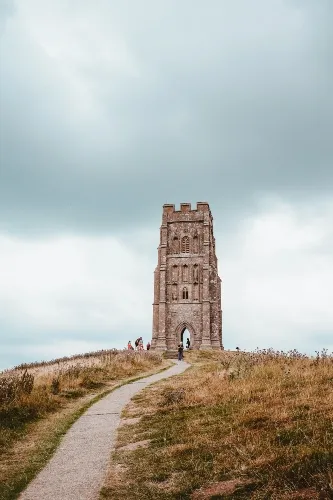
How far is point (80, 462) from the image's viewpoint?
23.3 ft

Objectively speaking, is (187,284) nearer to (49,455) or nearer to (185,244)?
(185,244)

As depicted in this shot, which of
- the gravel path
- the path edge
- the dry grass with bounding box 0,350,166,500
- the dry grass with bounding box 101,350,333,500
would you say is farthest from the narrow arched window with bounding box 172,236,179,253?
the gravel path

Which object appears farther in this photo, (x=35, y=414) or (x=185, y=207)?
(x=185, y=207)

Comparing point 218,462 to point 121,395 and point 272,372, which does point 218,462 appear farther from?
point 121,395

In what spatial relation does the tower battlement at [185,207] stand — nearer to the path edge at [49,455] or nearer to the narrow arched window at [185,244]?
the narrow arched window at [185,244]

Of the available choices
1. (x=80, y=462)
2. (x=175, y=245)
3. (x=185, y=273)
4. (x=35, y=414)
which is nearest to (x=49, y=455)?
(x=80, y=462)

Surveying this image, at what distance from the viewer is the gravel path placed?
19.1 feet

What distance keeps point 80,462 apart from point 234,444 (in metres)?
2.41

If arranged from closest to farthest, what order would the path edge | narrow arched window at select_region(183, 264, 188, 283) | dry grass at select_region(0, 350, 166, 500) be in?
the path edge < dry grass at select_region(0, 350, 166, 500) < narrow arched window at select_region(183, 264, 188, 283)

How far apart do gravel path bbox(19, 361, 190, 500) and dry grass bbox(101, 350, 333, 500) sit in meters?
0.23

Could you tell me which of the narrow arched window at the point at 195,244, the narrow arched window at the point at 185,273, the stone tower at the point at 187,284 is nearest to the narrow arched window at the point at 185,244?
the stone tower at the point at 187,284

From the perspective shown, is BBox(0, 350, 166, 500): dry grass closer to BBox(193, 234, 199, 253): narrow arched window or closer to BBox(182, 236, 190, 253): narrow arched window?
BBox(182, 236, 190, 253): narrow arched window

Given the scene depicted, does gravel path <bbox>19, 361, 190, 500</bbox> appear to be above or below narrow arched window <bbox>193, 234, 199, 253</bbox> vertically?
below

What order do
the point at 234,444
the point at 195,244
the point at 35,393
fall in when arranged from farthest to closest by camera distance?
the point at 195,244, the point at 35,393, the point at 234,444
